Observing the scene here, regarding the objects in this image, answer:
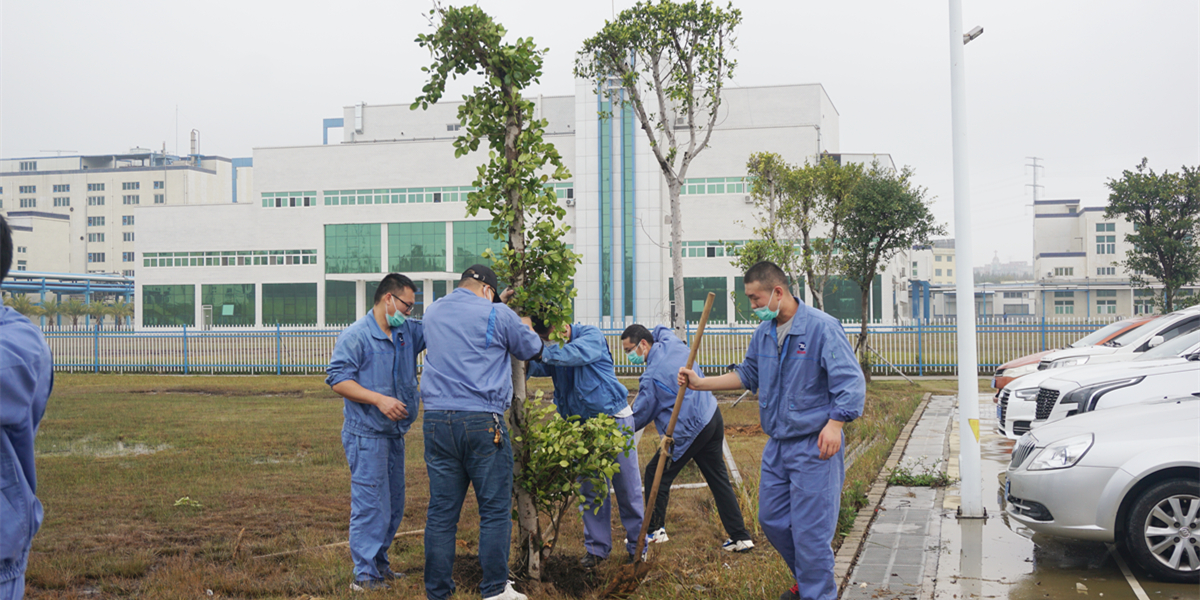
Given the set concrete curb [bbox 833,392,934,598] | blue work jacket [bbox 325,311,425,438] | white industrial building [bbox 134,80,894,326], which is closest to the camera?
concrete curb [bbox 833,392,934,598]

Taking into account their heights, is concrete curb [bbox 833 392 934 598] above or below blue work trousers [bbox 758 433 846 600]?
below

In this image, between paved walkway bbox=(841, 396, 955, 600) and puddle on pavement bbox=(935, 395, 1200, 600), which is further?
paved walkway bbox=(841, 396, 955, 600)

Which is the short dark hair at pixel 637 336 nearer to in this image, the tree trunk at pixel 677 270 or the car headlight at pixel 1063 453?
the car headlight at pixel 1063 453

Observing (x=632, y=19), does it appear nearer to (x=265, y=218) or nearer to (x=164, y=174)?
(x=265, y=218)

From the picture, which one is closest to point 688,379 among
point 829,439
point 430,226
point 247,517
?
point 829,439

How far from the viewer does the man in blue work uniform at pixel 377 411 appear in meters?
5.61

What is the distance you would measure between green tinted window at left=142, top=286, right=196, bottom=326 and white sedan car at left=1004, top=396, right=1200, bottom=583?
5661 cm

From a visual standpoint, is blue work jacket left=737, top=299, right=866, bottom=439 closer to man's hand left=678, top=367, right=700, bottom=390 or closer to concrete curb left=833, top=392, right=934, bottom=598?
man's hand left=678, top=367, right=700, bottom=390

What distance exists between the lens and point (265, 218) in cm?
5384

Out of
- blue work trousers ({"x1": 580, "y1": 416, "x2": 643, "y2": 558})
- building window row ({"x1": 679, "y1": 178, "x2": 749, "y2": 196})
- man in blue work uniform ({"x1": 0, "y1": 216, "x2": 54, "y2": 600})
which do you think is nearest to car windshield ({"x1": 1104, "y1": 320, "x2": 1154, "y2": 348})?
blue work trousers ({"x1": 580, "y1": 416, "x2": 643, "y2": 558})

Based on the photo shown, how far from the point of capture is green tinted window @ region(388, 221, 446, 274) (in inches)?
2046

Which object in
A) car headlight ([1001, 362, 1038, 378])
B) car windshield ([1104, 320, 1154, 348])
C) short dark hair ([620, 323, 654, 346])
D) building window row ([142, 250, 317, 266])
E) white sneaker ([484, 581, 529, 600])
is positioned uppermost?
building window row ([142, 250, 317, 266])

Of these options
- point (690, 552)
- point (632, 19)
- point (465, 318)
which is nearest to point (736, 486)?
point (690, 552)

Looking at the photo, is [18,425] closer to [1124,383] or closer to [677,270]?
[1124,383]
